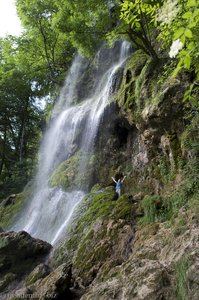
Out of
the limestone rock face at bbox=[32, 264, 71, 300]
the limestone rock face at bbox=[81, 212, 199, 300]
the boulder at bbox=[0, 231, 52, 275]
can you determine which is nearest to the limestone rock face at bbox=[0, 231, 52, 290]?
the boulder at bbox=[0, 231, 52, 275]

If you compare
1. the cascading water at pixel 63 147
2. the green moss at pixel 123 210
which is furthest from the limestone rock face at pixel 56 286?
the cascading water at pixel 63 147

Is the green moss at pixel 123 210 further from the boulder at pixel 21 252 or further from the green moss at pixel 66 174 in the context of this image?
the green moss at pixel 66 174

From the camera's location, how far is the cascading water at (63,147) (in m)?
12.4

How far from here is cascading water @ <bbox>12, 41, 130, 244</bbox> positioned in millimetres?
12414

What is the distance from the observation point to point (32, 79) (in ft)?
81.7

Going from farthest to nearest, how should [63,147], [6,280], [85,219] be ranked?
[63,147], [85,219], [6,280]

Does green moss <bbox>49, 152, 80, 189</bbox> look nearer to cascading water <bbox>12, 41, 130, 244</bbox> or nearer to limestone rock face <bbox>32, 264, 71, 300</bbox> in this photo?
cascading water <bbox>12, 41, 130, 244</bbox>

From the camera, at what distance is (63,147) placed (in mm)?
17109

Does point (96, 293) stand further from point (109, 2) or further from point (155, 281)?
point (109, 2)

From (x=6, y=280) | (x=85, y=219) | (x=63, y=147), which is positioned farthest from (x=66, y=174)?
(x=6, y=280)

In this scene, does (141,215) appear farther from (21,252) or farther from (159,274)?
(21,252)

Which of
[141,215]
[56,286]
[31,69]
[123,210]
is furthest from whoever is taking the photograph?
[31,69]

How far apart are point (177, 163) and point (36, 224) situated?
26.1ft

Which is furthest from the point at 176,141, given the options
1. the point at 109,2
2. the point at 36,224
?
the point at 36,224
